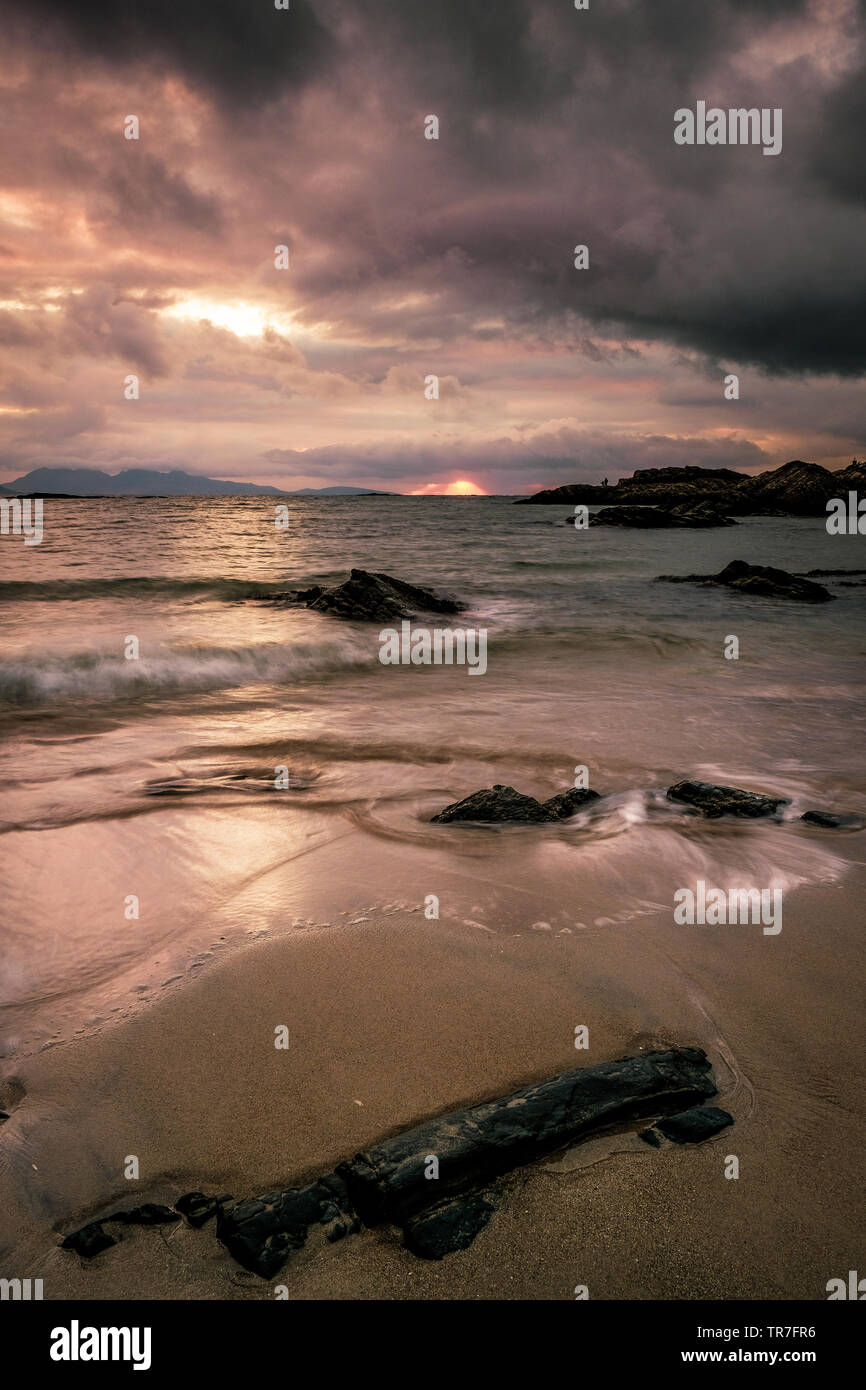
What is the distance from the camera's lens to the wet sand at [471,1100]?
6.53ft

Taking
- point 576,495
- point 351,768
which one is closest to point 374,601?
point 351,768

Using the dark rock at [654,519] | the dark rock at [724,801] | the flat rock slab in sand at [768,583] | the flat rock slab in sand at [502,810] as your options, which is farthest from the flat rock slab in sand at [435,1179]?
the dark rock at [654,519]

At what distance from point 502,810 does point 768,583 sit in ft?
61.0

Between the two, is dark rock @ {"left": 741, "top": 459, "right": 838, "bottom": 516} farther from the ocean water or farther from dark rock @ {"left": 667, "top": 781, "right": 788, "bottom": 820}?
dark rock @ {"left": 667, "top": 781, "right": 788, "bottom": 820}

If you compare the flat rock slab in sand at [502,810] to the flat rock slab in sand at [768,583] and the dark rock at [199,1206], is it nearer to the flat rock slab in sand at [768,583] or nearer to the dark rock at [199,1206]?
the dark rock at [199,1206]

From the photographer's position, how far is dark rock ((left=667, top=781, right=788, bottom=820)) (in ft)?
17.6

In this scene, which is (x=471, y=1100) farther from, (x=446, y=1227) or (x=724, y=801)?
(x=724, y=801)

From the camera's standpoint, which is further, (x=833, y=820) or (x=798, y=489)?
(x=798, y=489)

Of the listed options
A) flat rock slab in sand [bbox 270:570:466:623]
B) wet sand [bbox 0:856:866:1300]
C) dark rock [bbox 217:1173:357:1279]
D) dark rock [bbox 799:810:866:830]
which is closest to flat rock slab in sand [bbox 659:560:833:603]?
flat rock slab in sand [bbox 270:570:466:623]

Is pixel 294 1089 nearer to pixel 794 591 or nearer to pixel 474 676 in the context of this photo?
pixel 474 676

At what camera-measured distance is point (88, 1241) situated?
205cm

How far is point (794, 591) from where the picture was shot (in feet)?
65.7

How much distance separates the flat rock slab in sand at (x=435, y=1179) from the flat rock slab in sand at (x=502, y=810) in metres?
2.70

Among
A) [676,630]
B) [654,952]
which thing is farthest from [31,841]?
[676,630]
